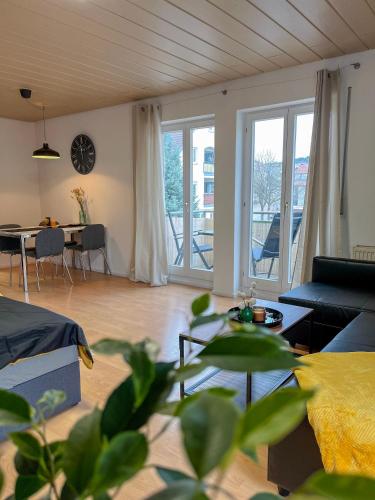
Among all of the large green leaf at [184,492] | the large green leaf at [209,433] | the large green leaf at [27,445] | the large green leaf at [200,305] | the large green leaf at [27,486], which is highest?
the large green leaf at [200,305]

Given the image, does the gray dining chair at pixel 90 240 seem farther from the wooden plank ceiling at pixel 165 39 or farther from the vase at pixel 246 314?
the vase at pixel 246 314

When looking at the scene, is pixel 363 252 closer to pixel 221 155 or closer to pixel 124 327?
pixel 221 155

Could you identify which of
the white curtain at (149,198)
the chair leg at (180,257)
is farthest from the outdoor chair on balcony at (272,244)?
the white curtain at (149,198)

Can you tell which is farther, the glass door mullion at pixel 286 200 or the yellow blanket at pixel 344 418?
the glass door mullion at pixel 286 200

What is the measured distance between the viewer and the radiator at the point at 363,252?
3.33 m

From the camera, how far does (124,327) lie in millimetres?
3414

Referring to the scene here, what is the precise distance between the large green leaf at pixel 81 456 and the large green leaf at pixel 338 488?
0.21 m

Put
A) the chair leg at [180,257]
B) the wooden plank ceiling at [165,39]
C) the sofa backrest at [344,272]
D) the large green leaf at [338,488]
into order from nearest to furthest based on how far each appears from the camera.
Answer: the large green leaf at [338,488], the wooden plank ceiling at [165,39], the sofa backrest at [344,272], the chair leg at [180,257]

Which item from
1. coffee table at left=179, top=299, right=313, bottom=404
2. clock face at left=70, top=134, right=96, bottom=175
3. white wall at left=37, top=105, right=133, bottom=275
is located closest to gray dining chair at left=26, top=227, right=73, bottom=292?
white wall at left=37, top=105, right=133, bottom=275

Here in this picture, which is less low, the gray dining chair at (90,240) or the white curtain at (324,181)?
the white curtain at (324,181)

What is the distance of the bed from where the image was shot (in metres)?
1.86

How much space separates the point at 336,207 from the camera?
3.39m

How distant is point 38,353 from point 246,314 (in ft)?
4.03

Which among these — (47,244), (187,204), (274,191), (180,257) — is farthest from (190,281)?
(47,244)
